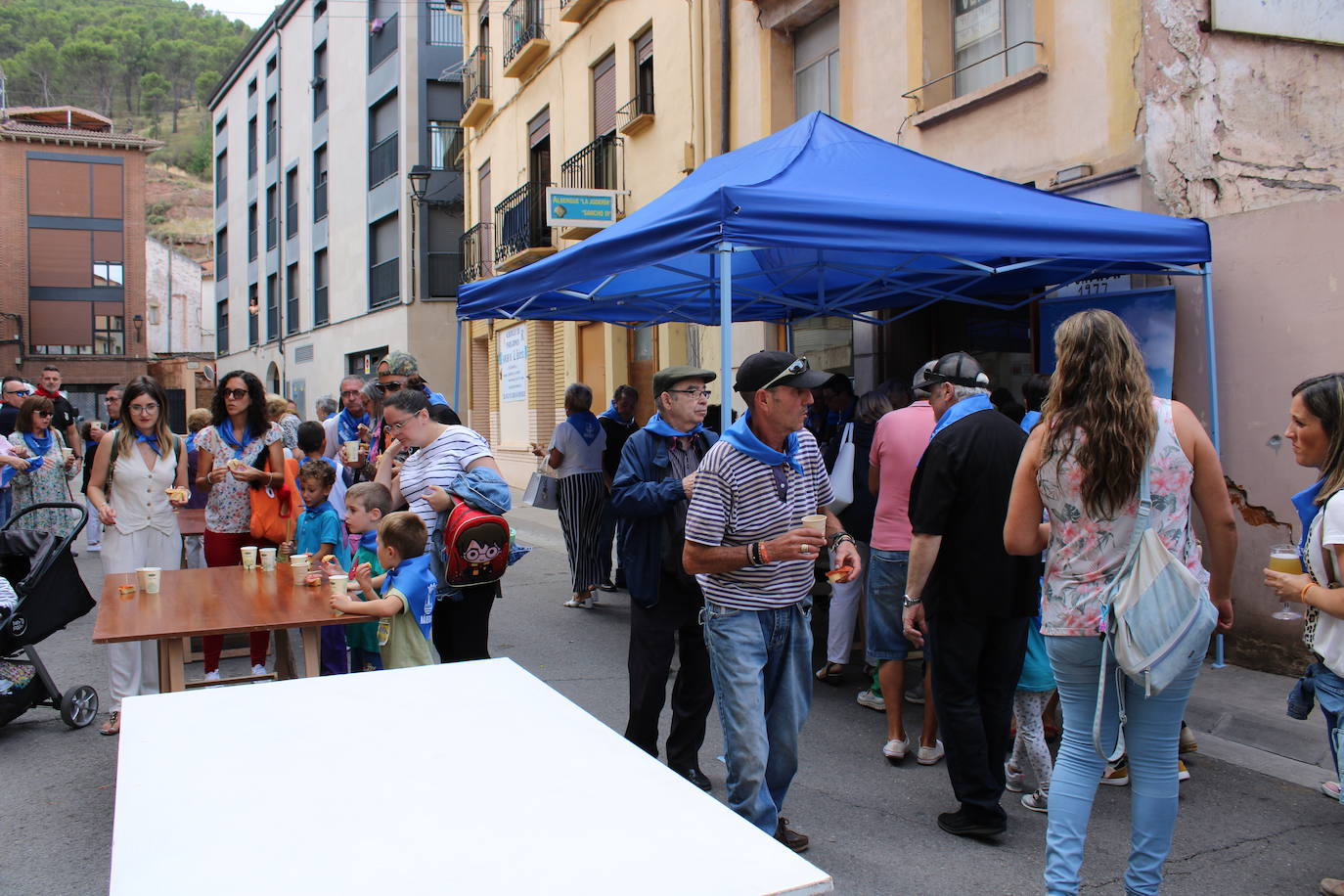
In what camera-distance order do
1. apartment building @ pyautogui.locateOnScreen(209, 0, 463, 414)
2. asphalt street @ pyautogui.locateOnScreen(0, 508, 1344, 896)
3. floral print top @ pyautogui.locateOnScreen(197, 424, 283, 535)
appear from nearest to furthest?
asphalt street @ pyautogui.locateOnScreen(0, 508, 1344, 896)
floral print top @ pyautogui.locateOnScreen(197, 424, 283, 535)
apartment building @ pyautogui.locateOnScreen(209, 0, 463, 414)

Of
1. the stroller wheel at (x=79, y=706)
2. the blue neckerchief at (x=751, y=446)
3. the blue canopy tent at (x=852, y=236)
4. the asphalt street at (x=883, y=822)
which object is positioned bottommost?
the asphalt street at (x=883, y=822)

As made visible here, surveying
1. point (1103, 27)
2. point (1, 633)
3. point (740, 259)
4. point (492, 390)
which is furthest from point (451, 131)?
point (1, 633)

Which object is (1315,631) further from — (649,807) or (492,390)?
(492,390)

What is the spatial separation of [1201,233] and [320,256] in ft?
91.7

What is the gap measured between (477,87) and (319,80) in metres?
11.5

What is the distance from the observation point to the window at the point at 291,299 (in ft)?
105

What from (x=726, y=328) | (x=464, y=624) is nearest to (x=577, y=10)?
(x=726, y=328)

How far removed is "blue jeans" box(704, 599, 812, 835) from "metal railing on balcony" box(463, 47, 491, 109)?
60.2ft

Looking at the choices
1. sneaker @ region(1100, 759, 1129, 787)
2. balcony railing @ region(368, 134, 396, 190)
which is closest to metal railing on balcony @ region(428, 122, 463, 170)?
balcony railing @ region(368, 134, 396, 190)

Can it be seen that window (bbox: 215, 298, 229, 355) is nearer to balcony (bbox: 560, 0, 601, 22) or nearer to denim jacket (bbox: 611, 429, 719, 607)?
balcony (bbox: 560, 0, 601, 22)

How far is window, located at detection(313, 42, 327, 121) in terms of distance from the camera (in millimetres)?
29141

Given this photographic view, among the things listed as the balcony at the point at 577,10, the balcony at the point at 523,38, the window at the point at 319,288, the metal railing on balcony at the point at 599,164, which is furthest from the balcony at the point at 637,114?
the window at the point at 319,288

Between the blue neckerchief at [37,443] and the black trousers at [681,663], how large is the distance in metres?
7.98

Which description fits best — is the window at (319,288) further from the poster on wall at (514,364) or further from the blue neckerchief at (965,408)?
the blue neckerchief at (965,408)
